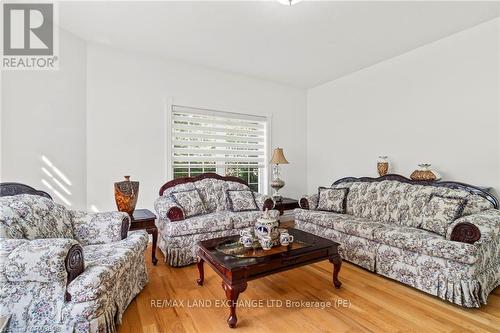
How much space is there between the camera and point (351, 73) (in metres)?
4.27

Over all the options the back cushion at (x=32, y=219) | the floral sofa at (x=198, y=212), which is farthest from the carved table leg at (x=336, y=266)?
the back cushion at (x=32, y=219)

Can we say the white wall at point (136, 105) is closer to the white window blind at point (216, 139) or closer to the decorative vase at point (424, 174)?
the white window blind at point (216, 139)

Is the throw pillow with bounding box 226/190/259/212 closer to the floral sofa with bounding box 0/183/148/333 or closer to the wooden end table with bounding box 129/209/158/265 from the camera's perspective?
the wooden end table with bounding box 129/209/158/265

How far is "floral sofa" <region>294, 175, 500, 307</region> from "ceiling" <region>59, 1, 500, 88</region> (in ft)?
6.02

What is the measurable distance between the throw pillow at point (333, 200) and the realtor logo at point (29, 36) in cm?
383

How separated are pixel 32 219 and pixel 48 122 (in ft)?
4.87

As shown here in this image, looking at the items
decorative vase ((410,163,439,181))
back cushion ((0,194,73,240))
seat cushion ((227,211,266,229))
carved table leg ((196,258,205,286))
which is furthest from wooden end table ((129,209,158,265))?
decorative vase ((410,163,439,181))

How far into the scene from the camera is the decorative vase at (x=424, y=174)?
3076mm

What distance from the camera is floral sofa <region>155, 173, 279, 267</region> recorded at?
2.81 meters

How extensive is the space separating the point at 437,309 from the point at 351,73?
11.8 feet

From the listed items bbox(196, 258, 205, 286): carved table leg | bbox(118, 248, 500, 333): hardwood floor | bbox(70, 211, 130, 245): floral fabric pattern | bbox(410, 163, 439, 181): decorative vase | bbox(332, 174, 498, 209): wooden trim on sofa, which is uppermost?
bbox(410, 163, 439, 181): decorative vase

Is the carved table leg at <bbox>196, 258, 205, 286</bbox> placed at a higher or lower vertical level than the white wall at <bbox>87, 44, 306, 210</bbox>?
lower

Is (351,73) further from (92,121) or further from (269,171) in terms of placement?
(92,121)

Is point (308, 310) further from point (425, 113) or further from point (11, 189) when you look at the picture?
point (425, 113)
